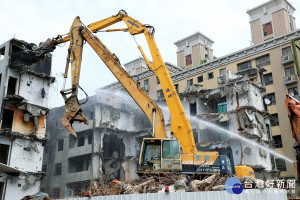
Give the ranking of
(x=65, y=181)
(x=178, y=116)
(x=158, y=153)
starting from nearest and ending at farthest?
(x=158, y=153) < (x=178, y=116) < (x=65, y=181)

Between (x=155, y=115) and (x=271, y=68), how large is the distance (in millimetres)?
30003

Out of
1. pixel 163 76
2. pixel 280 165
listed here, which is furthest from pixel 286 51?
pixel 163 76

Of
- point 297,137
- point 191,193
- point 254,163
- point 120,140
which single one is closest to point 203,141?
point 254,163

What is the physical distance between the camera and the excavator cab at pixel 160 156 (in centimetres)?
1506

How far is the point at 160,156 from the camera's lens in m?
15.6

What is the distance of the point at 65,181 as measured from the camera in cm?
4225

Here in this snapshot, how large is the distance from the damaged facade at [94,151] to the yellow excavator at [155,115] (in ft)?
72.0

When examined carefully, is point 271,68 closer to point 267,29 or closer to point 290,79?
point 290,79

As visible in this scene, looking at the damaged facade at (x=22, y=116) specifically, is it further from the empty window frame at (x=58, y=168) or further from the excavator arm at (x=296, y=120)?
the excavator arm at (x=296, y=120)

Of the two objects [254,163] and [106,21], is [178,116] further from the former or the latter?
[254,163]

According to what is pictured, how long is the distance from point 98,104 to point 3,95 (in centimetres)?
1606

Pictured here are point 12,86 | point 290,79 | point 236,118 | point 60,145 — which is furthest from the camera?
point 60,145

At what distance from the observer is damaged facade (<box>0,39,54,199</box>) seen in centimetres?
2808

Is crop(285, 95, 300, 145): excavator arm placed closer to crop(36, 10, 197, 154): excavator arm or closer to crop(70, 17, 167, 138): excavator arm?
crop(36, 10, 197, 154): excavator arm
